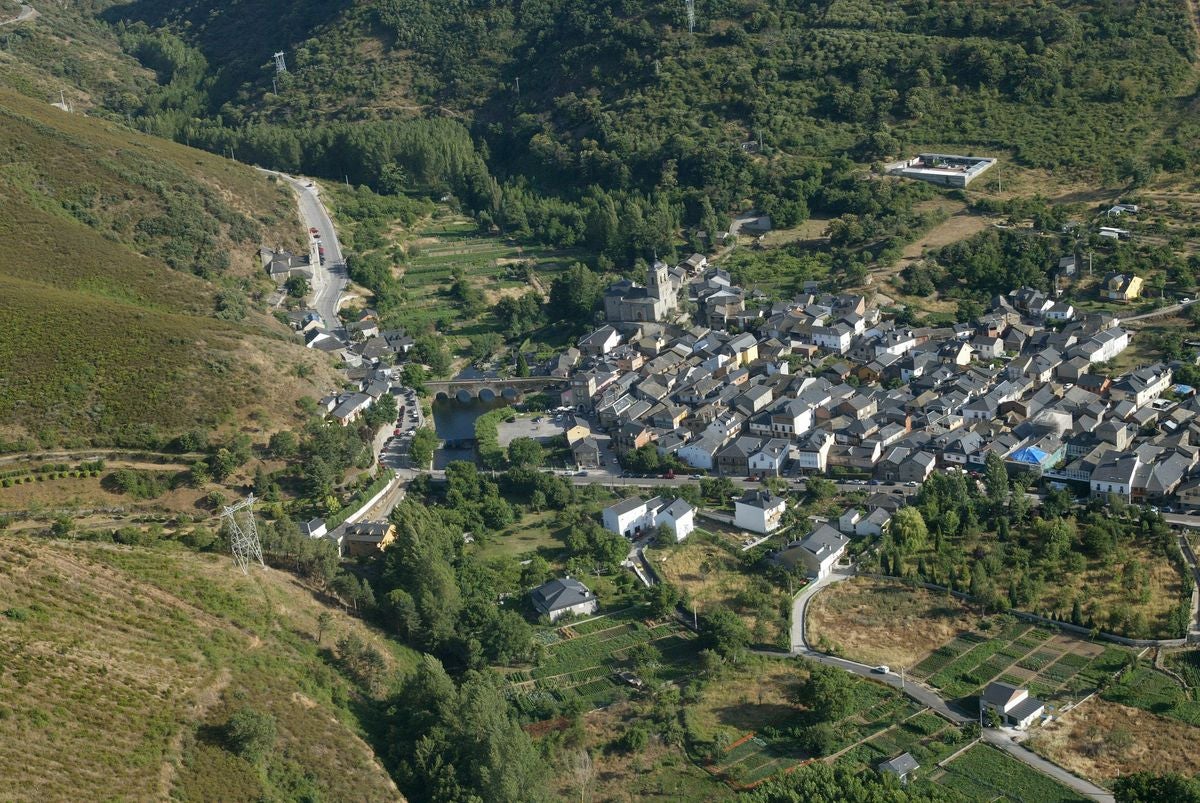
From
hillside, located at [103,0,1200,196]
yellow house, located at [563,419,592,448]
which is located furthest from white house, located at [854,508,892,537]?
hillside, located at [103,0,1200,196]

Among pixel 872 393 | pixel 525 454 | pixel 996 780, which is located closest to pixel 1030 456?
pixel 872 393

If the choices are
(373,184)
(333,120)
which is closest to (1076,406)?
(373,184)

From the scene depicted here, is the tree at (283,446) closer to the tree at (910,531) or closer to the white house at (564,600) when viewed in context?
the white house at (564,600)

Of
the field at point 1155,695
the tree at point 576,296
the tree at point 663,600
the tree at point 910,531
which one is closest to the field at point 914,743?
the field at point 1155,695

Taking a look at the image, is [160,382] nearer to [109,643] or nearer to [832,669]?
[109,643]

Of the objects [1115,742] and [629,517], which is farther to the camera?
[629,517]

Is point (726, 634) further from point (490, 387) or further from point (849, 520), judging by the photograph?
point (490, 387)

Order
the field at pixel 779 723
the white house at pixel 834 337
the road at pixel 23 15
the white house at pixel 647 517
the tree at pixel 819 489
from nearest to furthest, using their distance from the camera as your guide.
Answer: the field at pixel 779 723 → the white house at pixel 647 517 → the tree at pixel 819 489 → the white house at pixel 834 337 → the road at pixel 23 15
